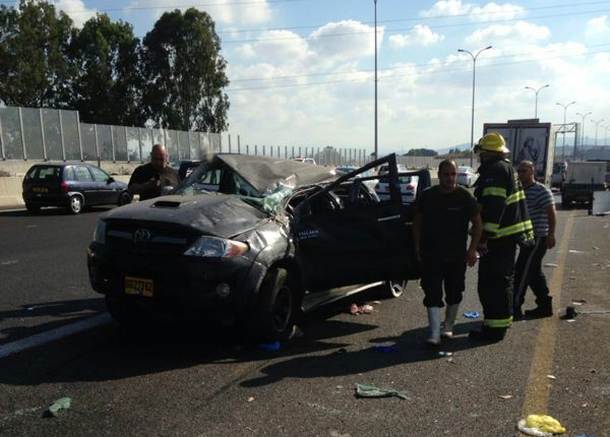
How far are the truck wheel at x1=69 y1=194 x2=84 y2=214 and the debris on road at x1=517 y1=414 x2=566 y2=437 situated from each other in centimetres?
1620

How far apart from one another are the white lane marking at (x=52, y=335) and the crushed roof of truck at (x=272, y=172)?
78.8 inches

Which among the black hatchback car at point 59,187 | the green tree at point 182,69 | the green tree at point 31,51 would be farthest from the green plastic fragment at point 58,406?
the green tree at point 182,69

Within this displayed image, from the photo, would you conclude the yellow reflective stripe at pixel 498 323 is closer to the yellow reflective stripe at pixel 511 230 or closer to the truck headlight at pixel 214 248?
the yellow reflective stripe at pixel 511 230

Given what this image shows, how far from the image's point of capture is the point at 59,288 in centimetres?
725

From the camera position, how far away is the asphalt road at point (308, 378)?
3615 millimetres

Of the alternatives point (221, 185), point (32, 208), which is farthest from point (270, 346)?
point (32, 208)

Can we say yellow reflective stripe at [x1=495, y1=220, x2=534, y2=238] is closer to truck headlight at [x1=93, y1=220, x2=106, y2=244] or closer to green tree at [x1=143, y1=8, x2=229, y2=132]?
truck headlight at [x1=93, y1=220, x2=106, y2=244]

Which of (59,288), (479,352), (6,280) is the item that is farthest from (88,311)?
(479,352)

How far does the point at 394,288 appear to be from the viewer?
7.34 metres

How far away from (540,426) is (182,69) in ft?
167

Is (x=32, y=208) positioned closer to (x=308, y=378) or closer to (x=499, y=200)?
(x=308, y=378)

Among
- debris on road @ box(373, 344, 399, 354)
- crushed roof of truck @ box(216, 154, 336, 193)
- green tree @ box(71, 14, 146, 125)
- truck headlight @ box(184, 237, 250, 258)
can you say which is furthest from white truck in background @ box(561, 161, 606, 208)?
green tree @ box(71, 14, 146, 125)

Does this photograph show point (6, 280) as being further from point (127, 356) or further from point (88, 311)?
point (127, 356)

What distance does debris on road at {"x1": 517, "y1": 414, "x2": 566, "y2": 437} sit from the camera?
3.52 m
